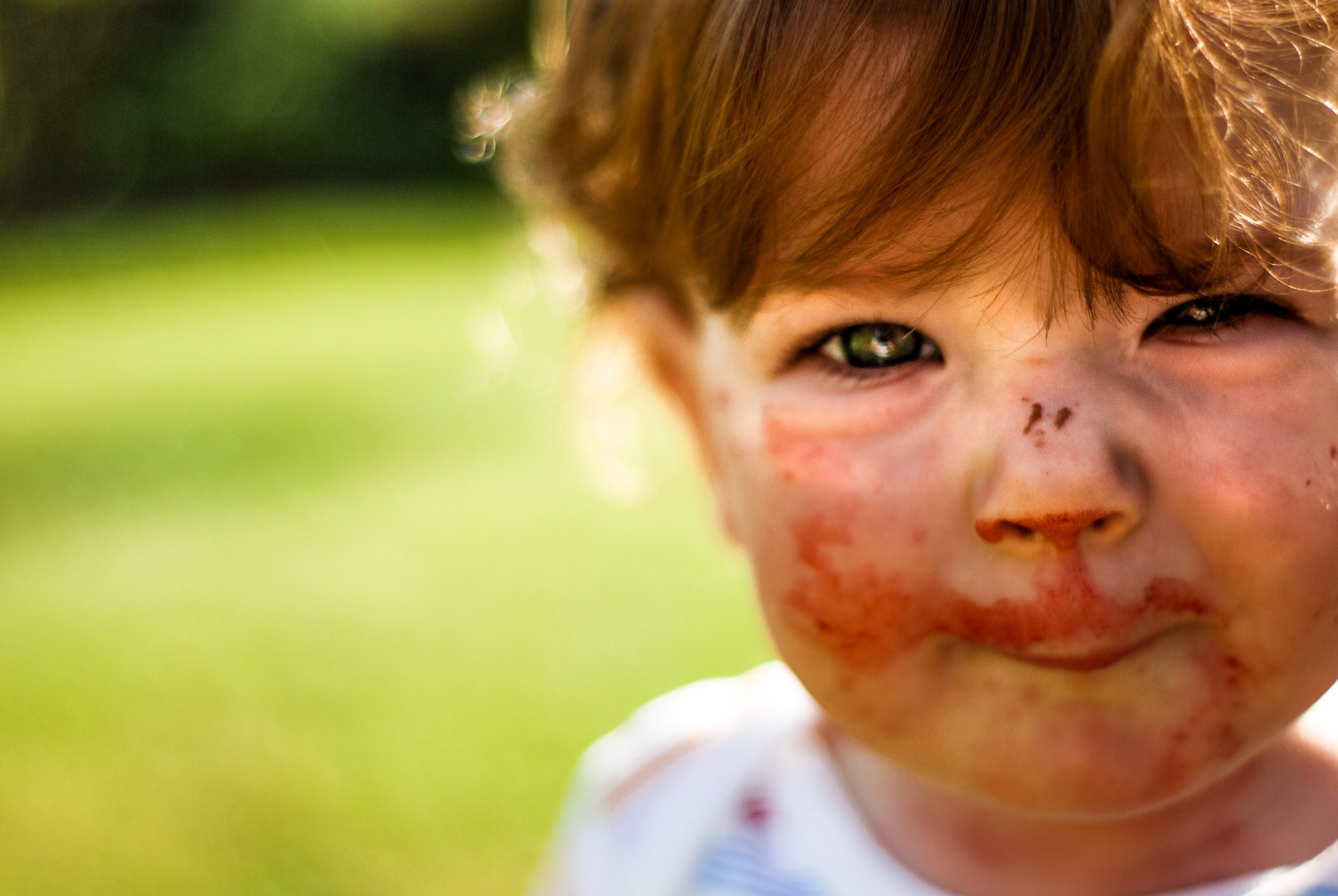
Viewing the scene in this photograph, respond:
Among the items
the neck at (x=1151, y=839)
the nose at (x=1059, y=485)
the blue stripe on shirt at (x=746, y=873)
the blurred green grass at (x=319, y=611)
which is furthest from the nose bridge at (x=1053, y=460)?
the blurred green grass at (x=319, y=611)

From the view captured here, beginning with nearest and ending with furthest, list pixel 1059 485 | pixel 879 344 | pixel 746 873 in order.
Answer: pixel 1059 485, pixel 879 344, pixel 746 873

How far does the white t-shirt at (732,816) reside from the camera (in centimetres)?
95

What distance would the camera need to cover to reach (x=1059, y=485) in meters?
0.69

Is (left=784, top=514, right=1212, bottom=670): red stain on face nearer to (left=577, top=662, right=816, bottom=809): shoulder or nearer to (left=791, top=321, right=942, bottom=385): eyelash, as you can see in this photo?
(left=791, top=321, right=942, bottom=385): eyelash

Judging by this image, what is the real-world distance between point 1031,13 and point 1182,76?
0.30 feet

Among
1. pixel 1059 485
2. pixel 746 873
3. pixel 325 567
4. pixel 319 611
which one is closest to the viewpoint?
pixel 1059 485

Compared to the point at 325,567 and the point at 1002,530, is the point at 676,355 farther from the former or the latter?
the point at 325,567

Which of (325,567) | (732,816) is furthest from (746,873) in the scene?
(325,567)

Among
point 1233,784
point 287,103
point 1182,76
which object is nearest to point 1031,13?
point 1182,76

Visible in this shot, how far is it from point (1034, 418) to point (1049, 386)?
0.9 inches

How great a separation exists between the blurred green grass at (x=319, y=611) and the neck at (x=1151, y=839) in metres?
0.48

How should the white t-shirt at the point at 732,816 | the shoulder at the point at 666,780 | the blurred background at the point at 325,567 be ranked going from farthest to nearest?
1. the blurred background at the point at 325,567
2. the shoulder at the point at 666,780
3. the white t-shirt at the point at 732,816

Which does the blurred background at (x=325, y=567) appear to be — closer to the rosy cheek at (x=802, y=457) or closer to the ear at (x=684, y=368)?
the ear at (x=684, y=368)

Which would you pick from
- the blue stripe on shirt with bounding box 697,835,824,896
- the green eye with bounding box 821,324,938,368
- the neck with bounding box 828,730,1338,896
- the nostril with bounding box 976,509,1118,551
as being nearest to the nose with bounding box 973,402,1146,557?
the nostril with bounding box 976,509,1118,551
